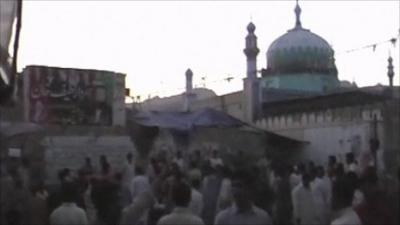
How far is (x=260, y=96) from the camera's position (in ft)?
99.9

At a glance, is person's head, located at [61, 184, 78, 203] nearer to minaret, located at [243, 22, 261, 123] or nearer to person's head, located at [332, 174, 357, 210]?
person's head, located at [332, 174, 357, 210]

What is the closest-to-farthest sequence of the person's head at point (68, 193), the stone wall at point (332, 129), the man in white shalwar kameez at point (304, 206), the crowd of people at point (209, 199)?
the crowd of people at point (209, 199), the person's head at point (68, 193), the man in white shalwar kameez at point (304, 206), the stone wall at point (332, 129)

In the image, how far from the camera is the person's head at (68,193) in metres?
7.04

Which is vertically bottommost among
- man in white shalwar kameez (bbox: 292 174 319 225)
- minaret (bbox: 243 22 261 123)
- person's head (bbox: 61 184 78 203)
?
man in white shalwar kameez (bbox: 292 174 319 225)

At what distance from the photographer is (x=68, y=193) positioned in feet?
23.2

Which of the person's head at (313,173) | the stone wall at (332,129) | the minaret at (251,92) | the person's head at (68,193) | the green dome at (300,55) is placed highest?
the green dome at (300,55)

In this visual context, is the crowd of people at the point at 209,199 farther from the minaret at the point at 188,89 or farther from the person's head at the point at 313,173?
the minaret at the point at 188,89

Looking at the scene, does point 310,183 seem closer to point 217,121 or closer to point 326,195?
point 326,195

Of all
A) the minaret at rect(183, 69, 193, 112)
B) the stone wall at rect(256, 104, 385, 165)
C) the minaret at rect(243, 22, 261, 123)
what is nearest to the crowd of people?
the stone wall at rect(256, 104, 385, 165)

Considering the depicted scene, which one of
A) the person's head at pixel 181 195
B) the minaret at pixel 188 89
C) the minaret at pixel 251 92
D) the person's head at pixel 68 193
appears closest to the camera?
the person's head at pixel 181 195

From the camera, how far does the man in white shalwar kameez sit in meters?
9.72

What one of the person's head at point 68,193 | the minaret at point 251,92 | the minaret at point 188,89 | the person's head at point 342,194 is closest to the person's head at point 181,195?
the person's head at point 342,194

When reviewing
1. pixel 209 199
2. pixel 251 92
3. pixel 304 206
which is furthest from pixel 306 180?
pixel 251 92

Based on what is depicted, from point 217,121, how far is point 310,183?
11.4 m
